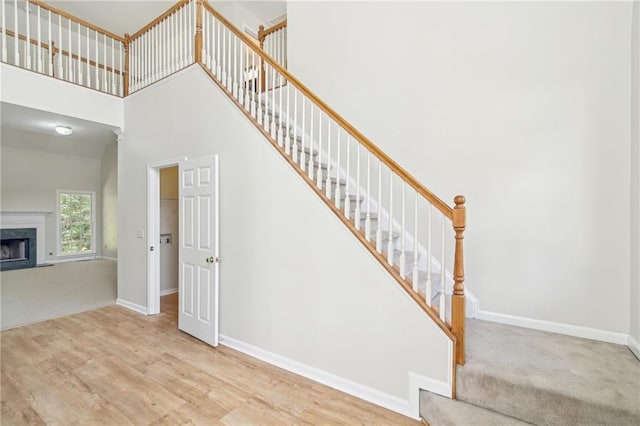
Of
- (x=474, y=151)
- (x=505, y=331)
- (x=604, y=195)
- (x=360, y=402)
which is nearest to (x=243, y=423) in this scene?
(x=360, y=402)

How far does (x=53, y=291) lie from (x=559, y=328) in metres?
7.38

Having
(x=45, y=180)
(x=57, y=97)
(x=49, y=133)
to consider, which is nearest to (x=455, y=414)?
(x=57, y=97)

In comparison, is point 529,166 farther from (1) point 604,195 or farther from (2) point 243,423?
(2) point 243,423

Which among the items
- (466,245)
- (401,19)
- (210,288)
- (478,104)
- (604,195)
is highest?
(401,19)

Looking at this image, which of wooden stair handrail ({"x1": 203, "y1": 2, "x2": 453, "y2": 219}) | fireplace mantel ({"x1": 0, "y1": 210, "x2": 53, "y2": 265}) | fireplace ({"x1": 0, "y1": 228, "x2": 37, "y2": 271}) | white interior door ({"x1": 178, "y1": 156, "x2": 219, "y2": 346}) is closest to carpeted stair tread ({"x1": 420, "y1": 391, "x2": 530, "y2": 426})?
wooden stair handrail ({"x1": 203, "y1": 2, "x2": 453, "y2": 219})

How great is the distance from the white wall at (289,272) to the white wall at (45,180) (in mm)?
5784

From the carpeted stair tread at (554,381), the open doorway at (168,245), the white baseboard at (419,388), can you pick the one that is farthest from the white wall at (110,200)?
the carpeted stair tread at (554,381)

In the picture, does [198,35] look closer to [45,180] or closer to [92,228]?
[45,180]

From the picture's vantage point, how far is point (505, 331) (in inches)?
104

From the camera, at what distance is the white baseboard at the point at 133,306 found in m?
4.20

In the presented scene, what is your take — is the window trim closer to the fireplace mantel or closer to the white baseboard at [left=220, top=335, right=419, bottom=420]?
the fireplace mantel

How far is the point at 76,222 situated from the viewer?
812cm

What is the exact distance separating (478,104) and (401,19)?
1.35 meters

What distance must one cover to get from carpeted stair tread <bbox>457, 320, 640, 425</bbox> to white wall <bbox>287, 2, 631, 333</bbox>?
47cm
